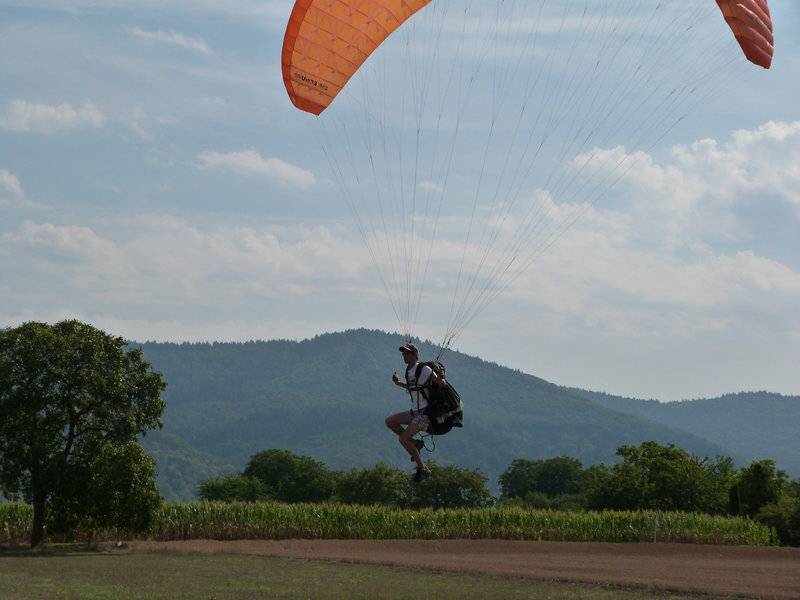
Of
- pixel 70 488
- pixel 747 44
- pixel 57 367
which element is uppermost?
pixel 747 44

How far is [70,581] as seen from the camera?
85.7 feet

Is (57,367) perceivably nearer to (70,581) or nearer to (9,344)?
(9,344)

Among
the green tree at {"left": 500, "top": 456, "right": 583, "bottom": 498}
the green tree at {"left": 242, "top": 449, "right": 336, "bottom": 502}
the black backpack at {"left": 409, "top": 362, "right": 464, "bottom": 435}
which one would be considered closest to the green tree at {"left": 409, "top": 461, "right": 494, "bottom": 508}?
the green tree at {"left": 242, "top": 449, "right": 336, "bottom": 502}

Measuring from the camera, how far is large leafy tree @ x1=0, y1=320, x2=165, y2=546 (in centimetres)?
3578

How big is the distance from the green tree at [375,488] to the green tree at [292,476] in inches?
144

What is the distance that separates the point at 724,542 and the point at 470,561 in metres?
16.0

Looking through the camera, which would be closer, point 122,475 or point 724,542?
point 122,475

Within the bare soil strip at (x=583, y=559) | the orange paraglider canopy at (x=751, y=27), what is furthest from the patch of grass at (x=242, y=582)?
the orange paraglider canopy at (x=751, y=27)

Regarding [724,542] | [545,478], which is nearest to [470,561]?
[724,542]

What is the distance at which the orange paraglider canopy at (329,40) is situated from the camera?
66.0 feet

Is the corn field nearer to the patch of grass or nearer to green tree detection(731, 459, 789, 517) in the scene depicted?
the patch of grass

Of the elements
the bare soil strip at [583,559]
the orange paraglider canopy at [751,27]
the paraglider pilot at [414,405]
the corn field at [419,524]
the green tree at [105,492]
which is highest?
the orange paraglider canopy at [751,27]

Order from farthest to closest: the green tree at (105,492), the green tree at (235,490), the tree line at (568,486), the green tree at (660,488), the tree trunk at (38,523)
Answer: the green tree at (235,490)
the green tree at (660,488)
the tree line at (568,486)
the tree trunk at (38,523)
the green tree at (105,492)

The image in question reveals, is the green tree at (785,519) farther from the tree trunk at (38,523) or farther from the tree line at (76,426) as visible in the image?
the tree trunk at (38,523)
